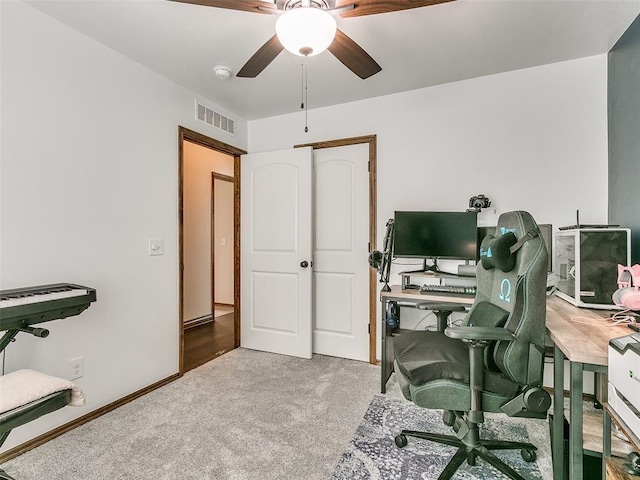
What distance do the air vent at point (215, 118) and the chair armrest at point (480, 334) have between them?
275 centimetres

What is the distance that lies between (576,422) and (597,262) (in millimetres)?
1041

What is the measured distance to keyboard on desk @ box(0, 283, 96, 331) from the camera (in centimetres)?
146

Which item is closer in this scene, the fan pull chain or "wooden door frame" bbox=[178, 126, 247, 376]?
the fan pull chain

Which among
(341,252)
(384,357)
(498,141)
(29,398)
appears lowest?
(384,357)

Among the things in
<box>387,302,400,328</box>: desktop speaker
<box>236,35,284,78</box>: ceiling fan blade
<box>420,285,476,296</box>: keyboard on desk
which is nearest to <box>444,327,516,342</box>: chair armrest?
<box>420,285,476,296</box>: keyboard on desk

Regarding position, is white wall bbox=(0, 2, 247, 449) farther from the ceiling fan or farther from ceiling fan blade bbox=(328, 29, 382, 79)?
ceiling fan blade bbox=(328, 29, 382, 79)

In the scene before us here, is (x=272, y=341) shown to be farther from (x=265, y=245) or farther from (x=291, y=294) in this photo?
(x=265, y=245)

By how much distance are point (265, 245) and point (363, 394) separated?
1692mm

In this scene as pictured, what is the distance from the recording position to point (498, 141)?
2566 mm

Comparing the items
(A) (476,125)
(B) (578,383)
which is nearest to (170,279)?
(B) (578,383)

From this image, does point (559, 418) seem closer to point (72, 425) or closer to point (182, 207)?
point (72, 425)

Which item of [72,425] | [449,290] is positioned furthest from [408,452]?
[72,425]

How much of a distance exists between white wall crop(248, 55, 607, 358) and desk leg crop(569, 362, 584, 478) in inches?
65.9

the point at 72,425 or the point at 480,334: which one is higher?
the point at 480,334
